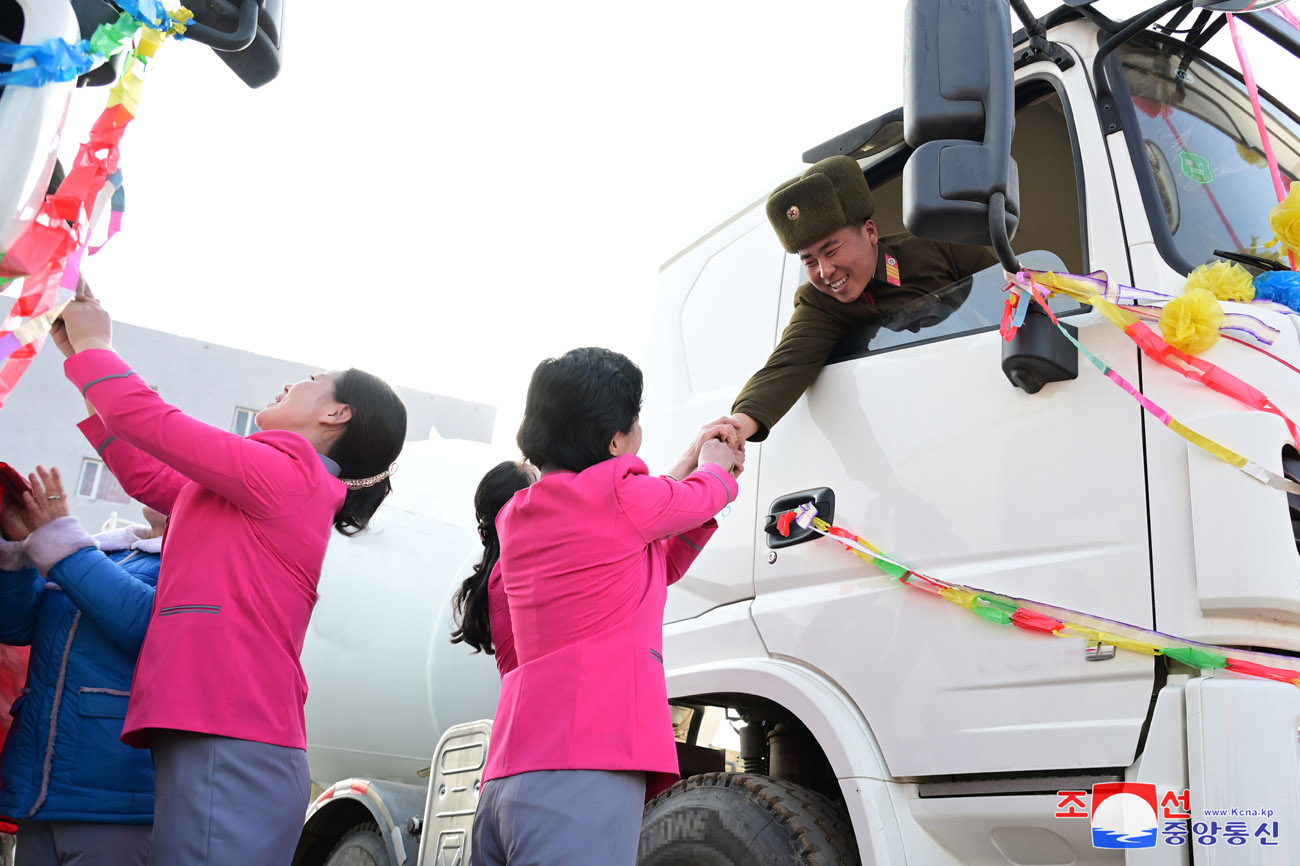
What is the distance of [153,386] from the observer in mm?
22141

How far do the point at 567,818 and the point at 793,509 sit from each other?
105cm

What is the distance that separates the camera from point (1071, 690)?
2100 millimetres

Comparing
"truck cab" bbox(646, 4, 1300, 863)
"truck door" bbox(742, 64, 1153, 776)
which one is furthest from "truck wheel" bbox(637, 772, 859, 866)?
"truck door" bbox(742, 64, 1153, 776)

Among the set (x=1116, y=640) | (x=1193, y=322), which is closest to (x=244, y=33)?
(x=1193, y=322)

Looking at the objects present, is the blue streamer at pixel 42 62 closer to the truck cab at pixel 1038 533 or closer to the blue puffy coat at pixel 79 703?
the blue puffy coat at pixel 79 703

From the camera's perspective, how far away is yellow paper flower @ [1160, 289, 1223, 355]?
2.07 meters

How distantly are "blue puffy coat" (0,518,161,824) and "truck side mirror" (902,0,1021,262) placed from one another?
6.30ft

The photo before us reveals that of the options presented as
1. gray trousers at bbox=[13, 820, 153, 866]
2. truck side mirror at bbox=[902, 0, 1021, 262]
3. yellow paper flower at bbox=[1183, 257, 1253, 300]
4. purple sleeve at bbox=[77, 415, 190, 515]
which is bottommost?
gray trousers at bbox=[13, 820, 153, 866]

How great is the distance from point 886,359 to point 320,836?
3041 mm

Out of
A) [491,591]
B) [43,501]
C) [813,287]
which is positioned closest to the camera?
[43,501]

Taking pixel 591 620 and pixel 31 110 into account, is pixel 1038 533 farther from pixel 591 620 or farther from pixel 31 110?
pixel 31 110

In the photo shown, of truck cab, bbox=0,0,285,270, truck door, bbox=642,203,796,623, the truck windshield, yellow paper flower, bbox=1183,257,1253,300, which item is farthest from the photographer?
truck door, bbox=642,203,796,623

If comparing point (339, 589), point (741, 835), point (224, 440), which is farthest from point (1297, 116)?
point (339, 589)

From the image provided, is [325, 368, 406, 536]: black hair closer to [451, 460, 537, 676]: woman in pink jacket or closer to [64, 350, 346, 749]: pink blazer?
[64, 350, 346, 749]: pink blazer
